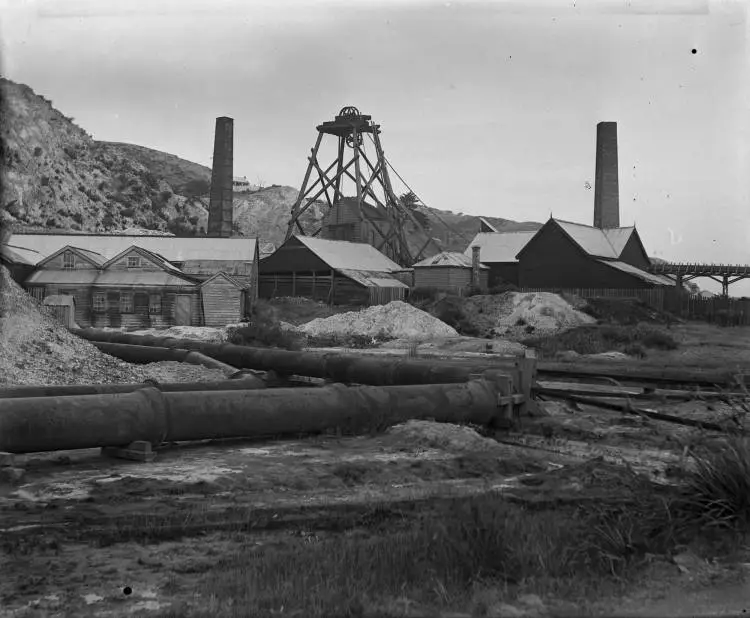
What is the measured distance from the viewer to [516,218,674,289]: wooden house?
176 feet

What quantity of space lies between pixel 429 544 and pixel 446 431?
5152mm

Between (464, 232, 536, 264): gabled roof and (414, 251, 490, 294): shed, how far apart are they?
3196mm

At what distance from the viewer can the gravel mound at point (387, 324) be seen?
40850 millimetres

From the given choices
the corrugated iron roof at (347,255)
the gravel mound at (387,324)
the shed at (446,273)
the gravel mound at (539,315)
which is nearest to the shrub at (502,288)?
the shed at (446,273)

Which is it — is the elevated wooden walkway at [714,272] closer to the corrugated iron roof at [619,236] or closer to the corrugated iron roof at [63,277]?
the corrugated iron roof at [619,236]

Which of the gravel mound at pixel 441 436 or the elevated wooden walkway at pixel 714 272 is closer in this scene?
the gravel mound at pixel 441 436

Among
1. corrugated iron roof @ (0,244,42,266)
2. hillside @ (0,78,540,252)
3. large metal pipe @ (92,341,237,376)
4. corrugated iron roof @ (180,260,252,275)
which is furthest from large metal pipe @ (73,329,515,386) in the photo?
hillside @ (0,78,540,252)

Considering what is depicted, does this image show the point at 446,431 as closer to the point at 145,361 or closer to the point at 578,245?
the point at 145,361

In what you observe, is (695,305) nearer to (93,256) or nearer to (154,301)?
(154,301)

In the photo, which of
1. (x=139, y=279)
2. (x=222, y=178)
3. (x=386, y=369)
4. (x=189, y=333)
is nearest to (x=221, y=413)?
(x=386, y=369)

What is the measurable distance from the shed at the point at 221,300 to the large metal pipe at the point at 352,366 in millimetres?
25356

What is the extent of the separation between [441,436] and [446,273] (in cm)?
4714

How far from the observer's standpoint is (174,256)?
48.9 meters

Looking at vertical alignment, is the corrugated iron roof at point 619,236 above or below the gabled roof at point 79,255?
above
